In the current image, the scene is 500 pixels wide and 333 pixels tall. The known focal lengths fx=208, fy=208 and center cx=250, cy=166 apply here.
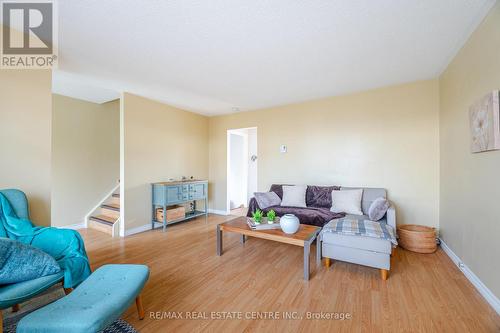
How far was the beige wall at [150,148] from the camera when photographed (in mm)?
3604

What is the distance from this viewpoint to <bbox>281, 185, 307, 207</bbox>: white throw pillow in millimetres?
3646

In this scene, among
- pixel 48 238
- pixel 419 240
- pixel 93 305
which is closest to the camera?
pixel 93 305

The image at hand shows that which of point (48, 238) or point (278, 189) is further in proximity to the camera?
point (278, 189)

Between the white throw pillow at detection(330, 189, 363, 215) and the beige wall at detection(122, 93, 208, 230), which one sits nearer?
the white throw pillow at detection(330, 189, 363, 215)

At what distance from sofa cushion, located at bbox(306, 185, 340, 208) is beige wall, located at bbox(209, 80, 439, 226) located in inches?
12.2

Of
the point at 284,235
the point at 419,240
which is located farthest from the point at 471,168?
the point at 284,235

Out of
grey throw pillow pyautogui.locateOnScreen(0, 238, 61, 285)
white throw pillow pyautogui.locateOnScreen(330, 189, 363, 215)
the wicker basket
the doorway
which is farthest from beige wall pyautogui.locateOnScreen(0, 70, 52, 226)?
the wicker basket

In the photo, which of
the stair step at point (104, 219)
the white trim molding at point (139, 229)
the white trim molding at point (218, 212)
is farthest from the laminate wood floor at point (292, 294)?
the white trim molding at point (218, 212)

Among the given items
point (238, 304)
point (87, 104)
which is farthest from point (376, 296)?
point (87, 104)

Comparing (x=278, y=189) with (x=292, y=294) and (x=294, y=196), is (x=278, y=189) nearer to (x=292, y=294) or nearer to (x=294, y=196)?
(x=294, y=196)

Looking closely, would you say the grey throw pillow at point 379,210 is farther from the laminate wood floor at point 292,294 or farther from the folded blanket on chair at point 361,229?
the laminate wood floor at point 292,294

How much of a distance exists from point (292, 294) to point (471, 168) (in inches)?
85.9

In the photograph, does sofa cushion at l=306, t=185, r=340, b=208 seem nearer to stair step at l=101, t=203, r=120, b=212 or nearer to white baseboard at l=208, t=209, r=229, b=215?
white baseboard at l=208, t=209, r=229, b=215

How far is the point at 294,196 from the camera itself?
3709mm
